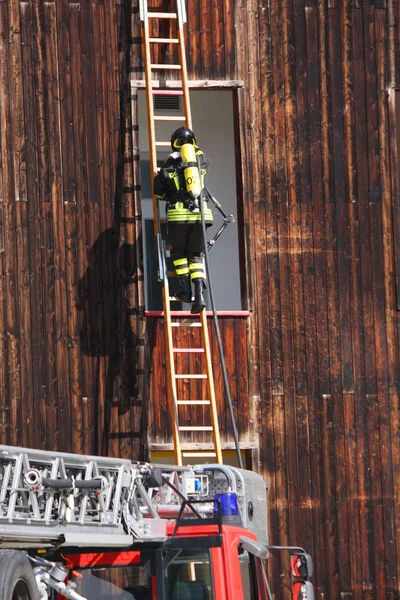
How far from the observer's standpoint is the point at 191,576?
657 cm

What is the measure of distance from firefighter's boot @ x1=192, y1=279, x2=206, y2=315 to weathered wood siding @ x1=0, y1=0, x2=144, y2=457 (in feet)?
3.44

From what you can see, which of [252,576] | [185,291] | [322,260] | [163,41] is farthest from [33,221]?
[252,576]

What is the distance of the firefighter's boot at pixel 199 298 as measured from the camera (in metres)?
11.6

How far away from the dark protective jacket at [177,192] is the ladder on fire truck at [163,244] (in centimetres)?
33

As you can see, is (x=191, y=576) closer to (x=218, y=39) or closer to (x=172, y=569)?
(x=172, y=569)

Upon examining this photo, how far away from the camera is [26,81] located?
12641mm

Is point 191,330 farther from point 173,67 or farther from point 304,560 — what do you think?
point 304,560

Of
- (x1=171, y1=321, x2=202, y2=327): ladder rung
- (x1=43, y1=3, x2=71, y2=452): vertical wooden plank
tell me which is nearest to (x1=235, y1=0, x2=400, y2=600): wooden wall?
(x1=171, y1=321, x2=202, y2=327): ladder rung

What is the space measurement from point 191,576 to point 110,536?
52 centimetres

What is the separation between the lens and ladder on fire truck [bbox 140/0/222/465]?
1161cm

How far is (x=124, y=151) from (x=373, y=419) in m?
3.92

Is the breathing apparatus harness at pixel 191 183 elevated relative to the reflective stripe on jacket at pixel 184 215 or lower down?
elevated

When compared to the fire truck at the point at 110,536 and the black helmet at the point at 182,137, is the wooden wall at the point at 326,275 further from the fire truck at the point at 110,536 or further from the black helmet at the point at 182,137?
the fire truck at the point at 110,536

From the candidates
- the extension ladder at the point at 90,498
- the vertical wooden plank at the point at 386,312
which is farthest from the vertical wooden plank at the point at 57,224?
the extension ladder at the point at 90,498
